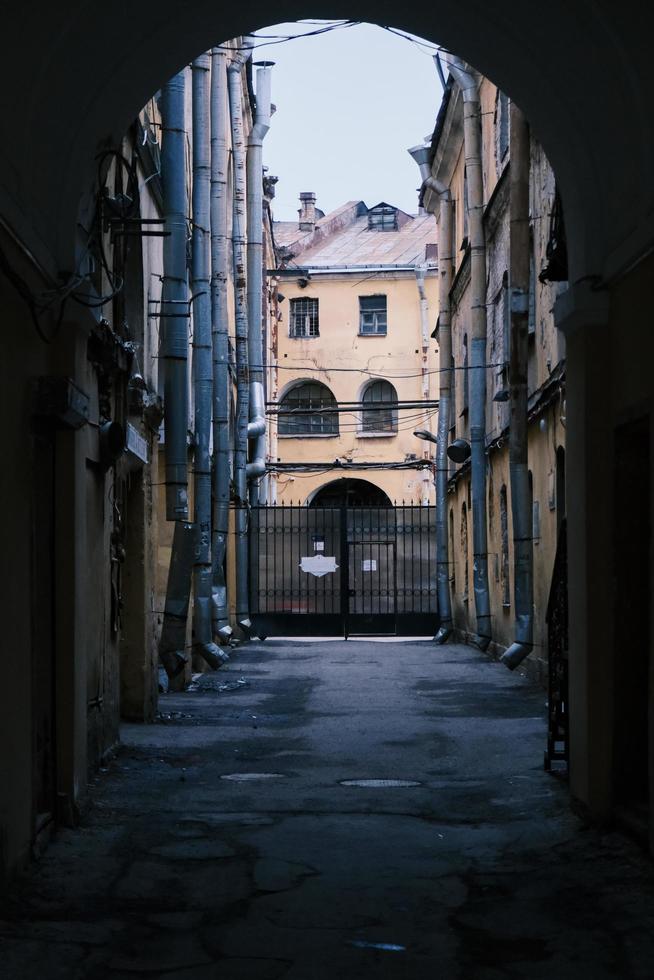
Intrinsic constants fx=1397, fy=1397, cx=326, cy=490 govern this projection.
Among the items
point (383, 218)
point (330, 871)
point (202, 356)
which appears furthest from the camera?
point (383, 218)

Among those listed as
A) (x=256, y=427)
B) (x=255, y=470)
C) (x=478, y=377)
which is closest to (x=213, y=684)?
(x=478, y=377)

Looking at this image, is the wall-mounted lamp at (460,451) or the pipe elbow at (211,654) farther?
the wall-mounted lamp at (460,451)

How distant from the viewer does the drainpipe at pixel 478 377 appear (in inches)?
828

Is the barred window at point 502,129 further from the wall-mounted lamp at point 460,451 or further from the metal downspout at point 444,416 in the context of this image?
the metal downspout at point 444,416

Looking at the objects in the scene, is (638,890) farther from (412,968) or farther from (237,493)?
(237,493)

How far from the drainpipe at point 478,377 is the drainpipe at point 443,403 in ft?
15.7

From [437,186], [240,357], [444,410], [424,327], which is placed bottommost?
[444,410]

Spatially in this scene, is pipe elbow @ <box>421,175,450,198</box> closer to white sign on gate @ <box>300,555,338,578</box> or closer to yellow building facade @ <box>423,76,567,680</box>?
yellow building facade @ <box>423,76,567,680</box>

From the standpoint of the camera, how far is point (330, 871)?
257 inches

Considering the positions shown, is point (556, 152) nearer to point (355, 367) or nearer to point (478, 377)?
point (478, 377)

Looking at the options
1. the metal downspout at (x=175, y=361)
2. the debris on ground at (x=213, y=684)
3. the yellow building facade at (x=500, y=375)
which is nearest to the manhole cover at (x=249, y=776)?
the yellow building facade at (x=500, y=375)

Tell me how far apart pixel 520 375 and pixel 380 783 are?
7.12m

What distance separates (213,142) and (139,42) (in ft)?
40.8

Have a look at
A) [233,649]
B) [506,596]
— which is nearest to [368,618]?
[233,649]
